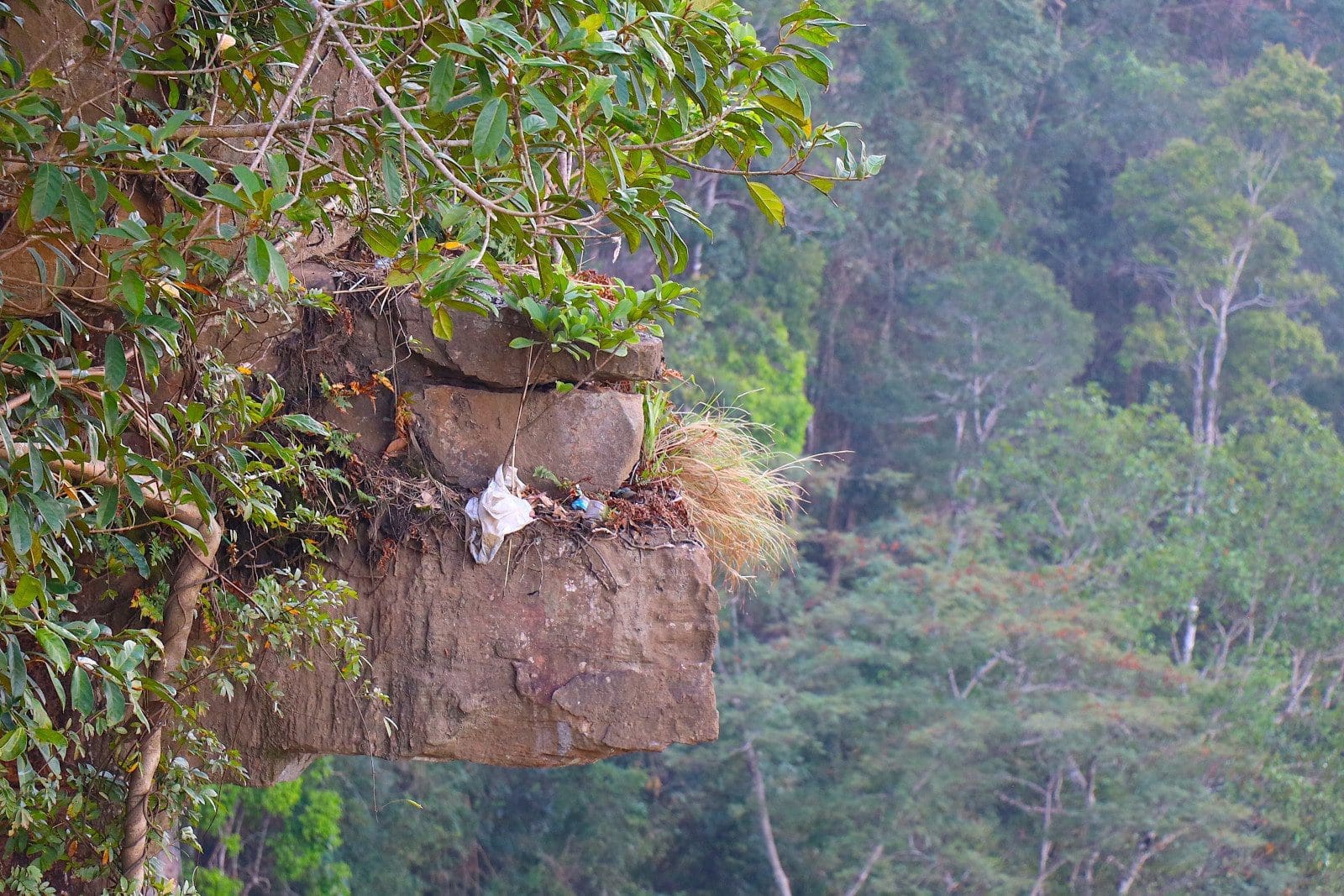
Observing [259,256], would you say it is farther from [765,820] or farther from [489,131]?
[765,820]

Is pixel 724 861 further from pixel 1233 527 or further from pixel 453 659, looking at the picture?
pixel 453 659

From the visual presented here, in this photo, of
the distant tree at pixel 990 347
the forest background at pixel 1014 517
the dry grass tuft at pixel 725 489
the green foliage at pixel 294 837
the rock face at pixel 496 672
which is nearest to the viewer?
the rock face at pixel 496 672

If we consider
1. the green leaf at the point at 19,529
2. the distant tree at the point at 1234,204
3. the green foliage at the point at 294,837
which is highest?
the distant tree at the point at 1234,204

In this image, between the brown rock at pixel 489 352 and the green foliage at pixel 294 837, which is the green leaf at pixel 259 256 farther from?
the green foliage at pixel 294 837

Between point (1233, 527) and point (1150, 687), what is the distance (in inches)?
106

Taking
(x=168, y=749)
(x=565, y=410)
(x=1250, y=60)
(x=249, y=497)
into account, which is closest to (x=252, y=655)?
(x=168, y=749)

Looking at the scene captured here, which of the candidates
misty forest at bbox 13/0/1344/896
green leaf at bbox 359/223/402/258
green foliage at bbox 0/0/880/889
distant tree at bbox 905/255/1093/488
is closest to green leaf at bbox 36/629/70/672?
green foliage at bbox 0/0/880/889

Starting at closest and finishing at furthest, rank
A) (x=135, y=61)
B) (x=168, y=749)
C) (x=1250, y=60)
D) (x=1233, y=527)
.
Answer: (x=135, y=61), (x=168, y=749), (x=1233, y=527), (x=1250, y=60)

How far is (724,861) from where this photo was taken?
39.0 ft

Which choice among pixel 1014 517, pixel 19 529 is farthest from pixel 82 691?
pixel 1014 517

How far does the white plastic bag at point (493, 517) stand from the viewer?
2.44m

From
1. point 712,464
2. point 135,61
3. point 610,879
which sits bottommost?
point 610,879

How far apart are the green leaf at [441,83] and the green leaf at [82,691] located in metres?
0.82

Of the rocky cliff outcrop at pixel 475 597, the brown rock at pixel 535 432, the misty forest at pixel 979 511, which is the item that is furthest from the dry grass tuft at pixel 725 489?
the rocky cliff outcrop at pixel 475 597
